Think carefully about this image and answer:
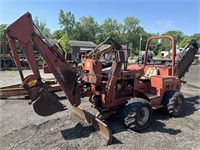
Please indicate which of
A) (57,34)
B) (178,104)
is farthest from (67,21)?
(178,104)

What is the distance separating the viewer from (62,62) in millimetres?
4316

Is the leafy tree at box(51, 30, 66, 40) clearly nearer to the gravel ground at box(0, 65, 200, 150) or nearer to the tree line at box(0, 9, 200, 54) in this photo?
the tree line at box(0, 9, 200, 54)

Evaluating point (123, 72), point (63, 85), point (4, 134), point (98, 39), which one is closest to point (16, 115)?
point (4, 134)

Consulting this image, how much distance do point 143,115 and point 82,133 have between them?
61.2 inches

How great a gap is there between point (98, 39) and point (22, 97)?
5602 centimetres

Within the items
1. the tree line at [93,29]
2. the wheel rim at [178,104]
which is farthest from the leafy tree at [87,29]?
the wheel rim at [178,104]

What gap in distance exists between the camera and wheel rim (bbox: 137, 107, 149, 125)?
188 inches

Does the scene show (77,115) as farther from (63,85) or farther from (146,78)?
(146,78)

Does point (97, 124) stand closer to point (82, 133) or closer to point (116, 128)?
point (82, 133)

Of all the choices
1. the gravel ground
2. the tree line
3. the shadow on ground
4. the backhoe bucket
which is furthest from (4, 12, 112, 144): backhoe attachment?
the tree line

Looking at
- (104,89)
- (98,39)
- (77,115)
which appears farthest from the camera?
(98,39)

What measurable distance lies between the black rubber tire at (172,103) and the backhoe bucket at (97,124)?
7.65 ft

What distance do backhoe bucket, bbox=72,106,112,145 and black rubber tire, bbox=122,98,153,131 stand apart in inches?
26.1

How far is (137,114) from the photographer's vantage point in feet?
15.0
